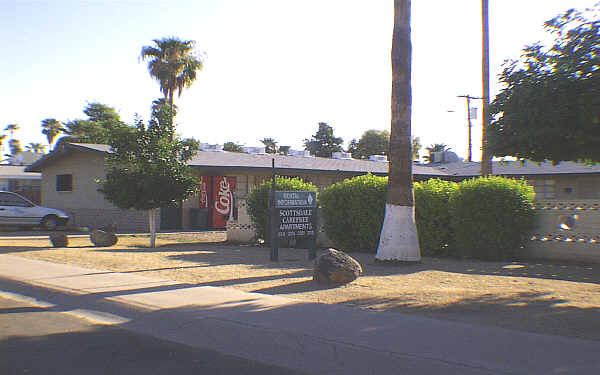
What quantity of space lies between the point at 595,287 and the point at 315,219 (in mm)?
7017

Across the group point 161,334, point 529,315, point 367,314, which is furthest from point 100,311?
point 529,315

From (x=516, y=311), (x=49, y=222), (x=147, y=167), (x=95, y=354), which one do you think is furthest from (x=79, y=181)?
(x=516, y=311)

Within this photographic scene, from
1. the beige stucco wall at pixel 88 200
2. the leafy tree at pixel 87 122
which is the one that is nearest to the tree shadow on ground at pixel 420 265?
the beige stucco wall at pixel 88 200

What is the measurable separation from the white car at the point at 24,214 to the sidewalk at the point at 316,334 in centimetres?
1655

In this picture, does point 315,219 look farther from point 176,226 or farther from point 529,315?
point 176,226

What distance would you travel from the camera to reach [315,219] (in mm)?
15359

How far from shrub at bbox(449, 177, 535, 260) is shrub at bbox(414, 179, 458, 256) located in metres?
0.57

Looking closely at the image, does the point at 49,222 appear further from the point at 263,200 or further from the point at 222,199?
the point at 263,200

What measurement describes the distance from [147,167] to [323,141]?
57.5m

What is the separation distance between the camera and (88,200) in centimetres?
2816

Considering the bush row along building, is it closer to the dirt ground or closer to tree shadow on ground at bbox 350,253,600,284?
the dirt ground

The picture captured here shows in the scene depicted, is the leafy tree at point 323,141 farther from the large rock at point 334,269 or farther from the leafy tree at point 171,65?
the large rock at point 334,269

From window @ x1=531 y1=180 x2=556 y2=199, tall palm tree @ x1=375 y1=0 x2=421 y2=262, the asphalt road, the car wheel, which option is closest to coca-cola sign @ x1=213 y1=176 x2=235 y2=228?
the car wheel

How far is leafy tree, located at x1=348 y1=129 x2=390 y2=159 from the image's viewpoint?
224 feet
